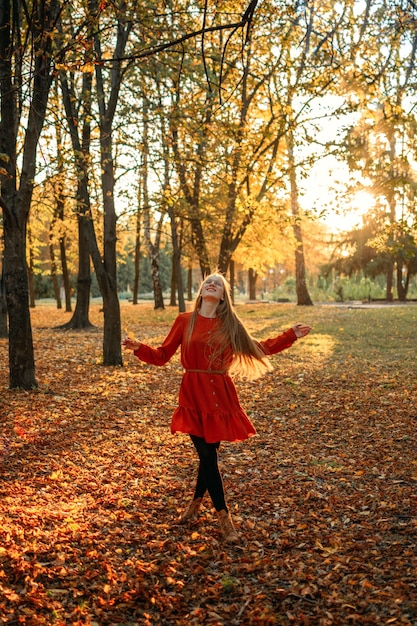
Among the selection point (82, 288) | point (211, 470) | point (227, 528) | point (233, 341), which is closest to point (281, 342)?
point (233, 341)

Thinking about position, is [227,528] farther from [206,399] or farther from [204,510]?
[206,399]

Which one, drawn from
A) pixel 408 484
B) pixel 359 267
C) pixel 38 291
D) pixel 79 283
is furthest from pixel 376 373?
pixel 38 291

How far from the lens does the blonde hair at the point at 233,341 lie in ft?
16.2

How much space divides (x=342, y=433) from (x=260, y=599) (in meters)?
4.28

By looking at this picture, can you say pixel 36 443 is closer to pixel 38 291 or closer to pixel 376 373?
pixel 376 373

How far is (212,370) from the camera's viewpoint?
4895 millimetres

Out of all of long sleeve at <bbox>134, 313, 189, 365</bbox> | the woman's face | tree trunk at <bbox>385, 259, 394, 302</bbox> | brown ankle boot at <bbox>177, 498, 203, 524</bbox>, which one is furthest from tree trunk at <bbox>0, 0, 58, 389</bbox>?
tree trunk at <bbox>385, 259, 394, 302</bbox>

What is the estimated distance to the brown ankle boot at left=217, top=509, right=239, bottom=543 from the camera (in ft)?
15.4

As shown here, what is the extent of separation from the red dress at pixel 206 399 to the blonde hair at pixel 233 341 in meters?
0.06

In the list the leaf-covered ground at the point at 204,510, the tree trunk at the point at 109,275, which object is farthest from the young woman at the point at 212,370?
the tree trunk at the point at 109,275

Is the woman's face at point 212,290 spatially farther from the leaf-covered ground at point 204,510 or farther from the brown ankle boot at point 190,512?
the leaf-covered ground at point 204,510

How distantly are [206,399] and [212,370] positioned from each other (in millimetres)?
241

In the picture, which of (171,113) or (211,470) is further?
(171,113)

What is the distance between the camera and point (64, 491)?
5727mm
